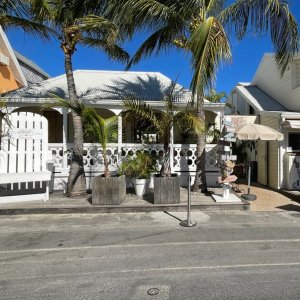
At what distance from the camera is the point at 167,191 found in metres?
8.28

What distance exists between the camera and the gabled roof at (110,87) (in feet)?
39.5

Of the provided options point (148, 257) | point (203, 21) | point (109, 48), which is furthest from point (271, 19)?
point (148, 257)

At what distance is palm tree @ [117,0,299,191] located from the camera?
7742 mm

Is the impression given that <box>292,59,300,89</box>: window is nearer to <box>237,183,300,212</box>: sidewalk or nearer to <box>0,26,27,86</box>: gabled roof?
<box>237,183,300,212</box>: sidewalk

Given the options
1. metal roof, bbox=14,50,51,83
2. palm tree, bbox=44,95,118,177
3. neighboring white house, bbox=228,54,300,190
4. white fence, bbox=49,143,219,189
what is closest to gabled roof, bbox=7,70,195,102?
white fence, bbox=49,143,219,189

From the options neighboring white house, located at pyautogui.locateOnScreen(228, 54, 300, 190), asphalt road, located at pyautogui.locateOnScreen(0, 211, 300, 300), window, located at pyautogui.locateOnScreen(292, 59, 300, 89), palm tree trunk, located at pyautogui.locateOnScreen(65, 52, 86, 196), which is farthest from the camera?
window, located at pyautogui.locateOnScreen(292, 59, 300, 89)

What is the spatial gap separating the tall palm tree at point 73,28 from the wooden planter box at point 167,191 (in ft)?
8.84

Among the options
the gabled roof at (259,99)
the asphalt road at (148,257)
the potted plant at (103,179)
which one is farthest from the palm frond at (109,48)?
the gabled roof at (259,99)

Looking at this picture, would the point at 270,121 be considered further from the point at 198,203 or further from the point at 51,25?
the point at 51,25

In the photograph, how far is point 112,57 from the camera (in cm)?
1101

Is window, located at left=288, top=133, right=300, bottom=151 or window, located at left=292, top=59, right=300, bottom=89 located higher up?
window, located at left=292, top=59, right=300, bottom=89

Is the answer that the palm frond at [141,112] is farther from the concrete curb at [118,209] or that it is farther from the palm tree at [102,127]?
the concrete curb at [118,209]

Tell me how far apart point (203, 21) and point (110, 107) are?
177 inches

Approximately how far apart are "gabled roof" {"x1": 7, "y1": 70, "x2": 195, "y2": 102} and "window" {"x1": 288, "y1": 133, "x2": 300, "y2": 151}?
4242 millimetres
